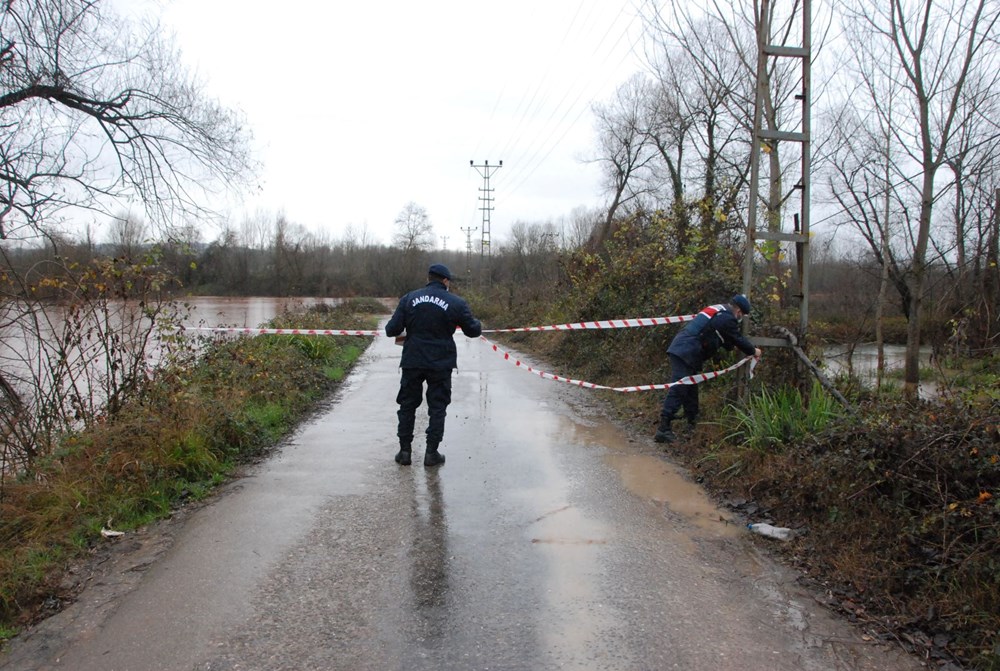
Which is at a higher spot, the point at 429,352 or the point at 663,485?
the point at 429,352

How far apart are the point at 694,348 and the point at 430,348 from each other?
2.97 meters

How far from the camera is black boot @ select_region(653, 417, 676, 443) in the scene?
289 inches

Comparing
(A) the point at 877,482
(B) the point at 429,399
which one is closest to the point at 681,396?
(B) the point at 429,399

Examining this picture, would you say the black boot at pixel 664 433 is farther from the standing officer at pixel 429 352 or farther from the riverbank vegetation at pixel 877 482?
the standing officer at pixel 429 352

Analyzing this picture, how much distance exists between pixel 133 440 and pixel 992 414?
6260 millimetres

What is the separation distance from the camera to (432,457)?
20.7ft

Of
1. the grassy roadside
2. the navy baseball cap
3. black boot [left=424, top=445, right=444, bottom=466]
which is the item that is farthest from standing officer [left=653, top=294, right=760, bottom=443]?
the grassy roadside

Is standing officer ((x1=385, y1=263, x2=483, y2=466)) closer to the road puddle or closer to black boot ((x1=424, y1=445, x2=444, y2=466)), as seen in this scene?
black boot ((x1=424, y1=445, x2=444, y2=466))

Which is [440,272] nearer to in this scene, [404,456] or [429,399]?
[429,399]

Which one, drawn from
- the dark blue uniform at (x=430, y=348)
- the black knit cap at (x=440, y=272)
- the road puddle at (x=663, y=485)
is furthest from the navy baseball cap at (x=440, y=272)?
the road puddle at (x=663, y=485)

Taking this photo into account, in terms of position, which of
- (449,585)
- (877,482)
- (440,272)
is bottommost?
(449,585)

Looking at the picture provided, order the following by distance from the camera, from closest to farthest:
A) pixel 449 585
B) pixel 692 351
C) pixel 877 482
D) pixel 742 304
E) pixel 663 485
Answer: pixel 449 585, pixel 877 482, pixel 663 485, pixel 742 304, pixel 692 351

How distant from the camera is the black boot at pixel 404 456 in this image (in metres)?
6.35

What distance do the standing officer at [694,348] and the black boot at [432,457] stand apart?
2565mm
